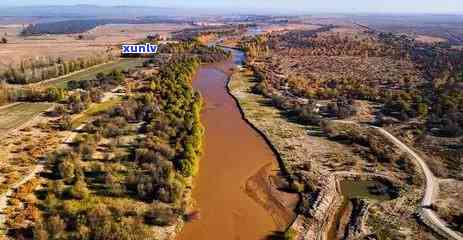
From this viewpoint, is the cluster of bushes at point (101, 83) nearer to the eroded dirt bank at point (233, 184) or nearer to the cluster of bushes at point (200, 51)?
the eroded dirt bank at point (233, 184)

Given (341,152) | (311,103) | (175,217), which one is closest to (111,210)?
(175,217)

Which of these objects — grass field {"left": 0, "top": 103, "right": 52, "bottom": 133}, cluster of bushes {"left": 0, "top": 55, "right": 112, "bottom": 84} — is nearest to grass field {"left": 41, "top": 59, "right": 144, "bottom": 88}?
cluster of bushes {"left": 0, "top": 55, "right": 112, "bottom": 84}

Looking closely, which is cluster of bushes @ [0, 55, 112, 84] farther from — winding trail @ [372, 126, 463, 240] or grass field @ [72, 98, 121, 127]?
winding trail @ [372, 126, 463, 240]

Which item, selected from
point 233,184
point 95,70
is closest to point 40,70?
point 95,70

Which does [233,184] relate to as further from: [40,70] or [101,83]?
[40,70]

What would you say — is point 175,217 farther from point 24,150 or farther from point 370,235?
point 24,150

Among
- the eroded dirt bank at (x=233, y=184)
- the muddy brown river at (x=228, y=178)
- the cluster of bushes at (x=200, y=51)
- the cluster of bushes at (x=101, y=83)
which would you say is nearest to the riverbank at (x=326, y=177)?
the eroded dirt bank at (x=233, y=184)
